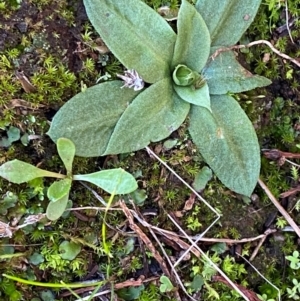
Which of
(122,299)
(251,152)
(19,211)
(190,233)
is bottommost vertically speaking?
(122,299)

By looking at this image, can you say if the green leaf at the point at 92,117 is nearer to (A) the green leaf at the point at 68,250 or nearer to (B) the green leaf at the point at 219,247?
(A) the green leaf at the point at 68,250

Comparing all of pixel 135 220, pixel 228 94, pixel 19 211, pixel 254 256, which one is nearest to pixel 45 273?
pixel 19 211

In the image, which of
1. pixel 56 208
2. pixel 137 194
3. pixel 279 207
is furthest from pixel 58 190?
pixel 279 207

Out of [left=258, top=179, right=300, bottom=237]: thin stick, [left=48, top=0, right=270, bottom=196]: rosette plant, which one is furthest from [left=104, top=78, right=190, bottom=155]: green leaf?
[left=258, top=179, right=300, bottom=237]: thin stick

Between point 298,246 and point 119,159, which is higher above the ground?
point 119,159

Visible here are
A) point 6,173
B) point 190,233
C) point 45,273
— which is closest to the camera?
point 6,173

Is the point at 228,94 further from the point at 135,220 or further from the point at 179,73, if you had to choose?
the point at 135,220
